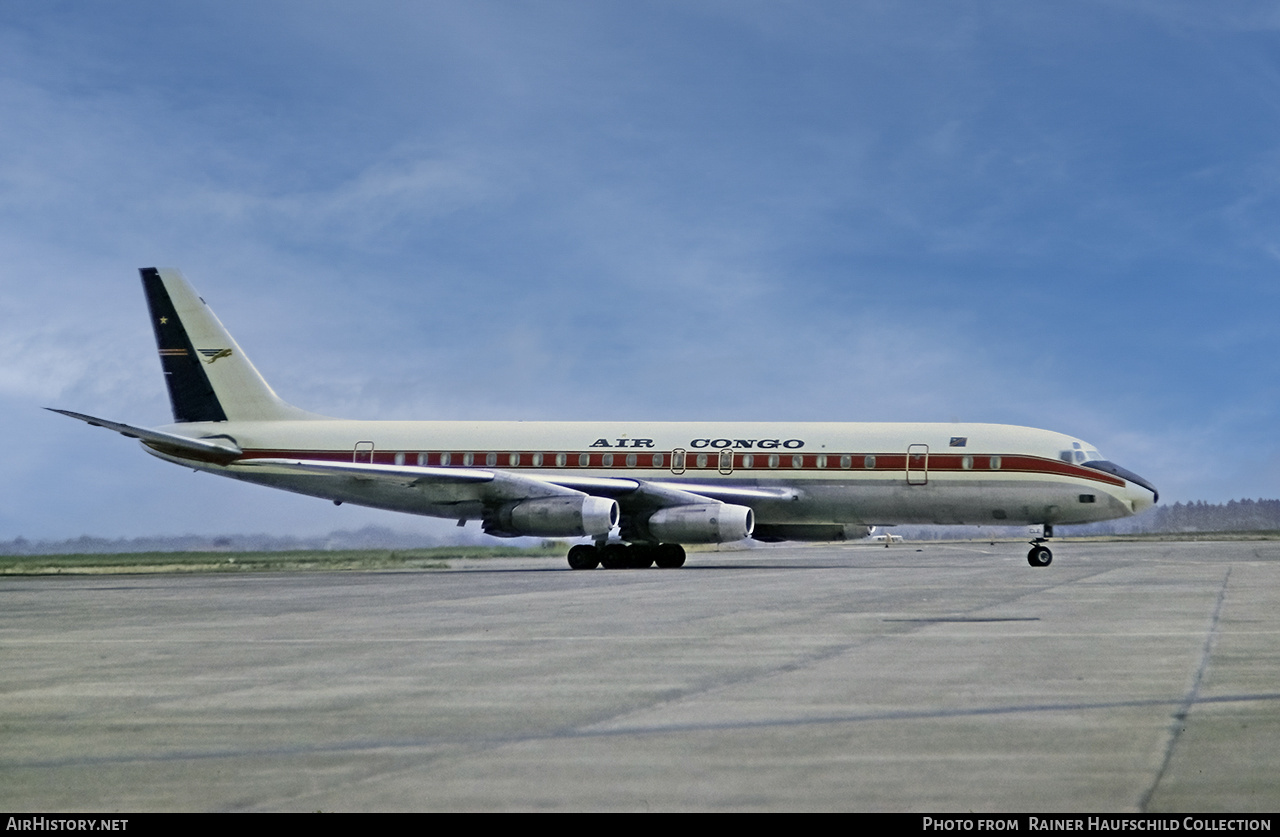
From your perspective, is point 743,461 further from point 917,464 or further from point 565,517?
point 565,517

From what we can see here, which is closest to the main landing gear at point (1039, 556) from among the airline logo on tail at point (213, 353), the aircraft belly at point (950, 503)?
the aircraft belly at point (950, 503)

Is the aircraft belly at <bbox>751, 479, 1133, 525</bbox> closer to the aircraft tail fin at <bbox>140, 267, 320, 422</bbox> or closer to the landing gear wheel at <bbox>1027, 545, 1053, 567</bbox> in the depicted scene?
the landing gear wheel at <bbox>1027, 545, 1053, 567</bbox>

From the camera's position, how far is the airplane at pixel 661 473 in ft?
106

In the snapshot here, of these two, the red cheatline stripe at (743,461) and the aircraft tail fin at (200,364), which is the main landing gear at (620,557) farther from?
the aircraft tail fin at (200,364)

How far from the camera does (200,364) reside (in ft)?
133

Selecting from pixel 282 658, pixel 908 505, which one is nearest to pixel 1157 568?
pixel 908 505

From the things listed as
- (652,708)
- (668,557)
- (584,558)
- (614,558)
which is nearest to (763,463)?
(668,557)

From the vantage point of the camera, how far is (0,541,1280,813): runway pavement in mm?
5594

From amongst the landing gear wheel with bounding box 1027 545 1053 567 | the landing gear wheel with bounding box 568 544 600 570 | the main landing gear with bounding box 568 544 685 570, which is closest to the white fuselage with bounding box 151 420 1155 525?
the landing gear wheel with bounding box 1027 545 1053 567

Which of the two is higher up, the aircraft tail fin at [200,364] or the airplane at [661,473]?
the aircraft tail fin at [200,364]

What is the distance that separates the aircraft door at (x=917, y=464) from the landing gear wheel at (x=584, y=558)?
28.2 feet

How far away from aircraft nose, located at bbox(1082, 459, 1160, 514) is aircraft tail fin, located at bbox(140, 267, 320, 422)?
77.6ft

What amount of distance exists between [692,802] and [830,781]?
0.73 metres
